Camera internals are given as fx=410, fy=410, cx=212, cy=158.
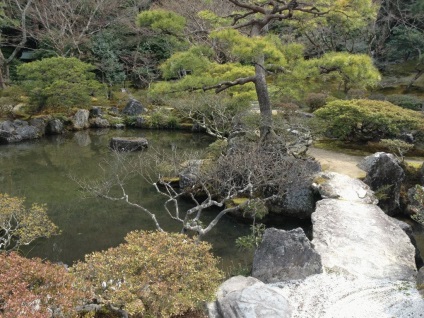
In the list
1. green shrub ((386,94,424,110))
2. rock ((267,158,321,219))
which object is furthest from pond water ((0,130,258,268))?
green shrub ((386,94,424,110))

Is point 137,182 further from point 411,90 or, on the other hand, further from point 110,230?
point 411,90

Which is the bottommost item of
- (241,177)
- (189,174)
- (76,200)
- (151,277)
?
(76,200)

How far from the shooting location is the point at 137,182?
41.3 ft

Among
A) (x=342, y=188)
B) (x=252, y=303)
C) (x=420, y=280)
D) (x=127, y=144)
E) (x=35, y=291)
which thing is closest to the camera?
(x=35, y=291)

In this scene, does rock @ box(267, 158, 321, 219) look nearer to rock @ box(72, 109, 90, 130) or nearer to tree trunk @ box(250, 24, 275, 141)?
tree trunk @ box(250, 24, 275, 141)

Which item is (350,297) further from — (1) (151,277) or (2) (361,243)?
(1) (151,277)

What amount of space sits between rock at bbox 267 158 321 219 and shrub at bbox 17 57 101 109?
1450 cm

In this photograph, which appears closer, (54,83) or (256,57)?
(256,57)

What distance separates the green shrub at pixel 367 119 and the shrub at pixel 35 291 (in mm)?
10607

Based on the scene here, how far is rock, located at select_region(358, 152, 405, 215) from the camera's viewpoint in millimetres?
10070

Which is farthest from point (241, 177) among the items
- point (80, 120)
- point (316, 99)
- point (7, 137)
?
point (80, 120)

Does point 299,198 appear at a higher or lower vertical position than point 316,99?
higher

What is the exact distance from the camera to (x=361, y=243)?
7051 millimetres

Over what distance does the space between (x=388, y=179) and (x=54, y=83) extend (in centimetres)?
1650
